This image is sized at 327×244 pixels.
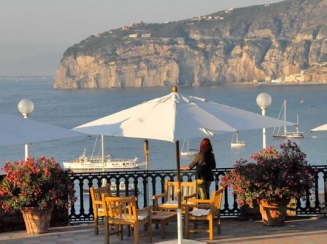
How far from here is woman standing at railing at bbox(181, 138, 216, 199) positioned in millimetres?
10781

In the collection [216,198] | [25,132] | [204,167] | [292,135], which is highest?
[292,135]

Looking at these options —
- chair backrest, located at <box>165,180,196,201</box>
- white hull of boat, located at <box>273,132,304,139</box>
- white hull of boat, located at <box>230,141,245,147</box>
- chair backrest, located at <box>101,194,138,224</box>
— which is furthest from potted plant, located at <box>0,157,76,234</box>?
white hull of boat, located at <box>273,132,304,139</box>

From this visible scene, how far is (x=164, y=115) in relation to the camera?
340 inches

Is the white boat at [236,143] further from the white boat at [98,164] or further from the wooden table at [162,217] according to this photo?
the wooden table at [162,217]

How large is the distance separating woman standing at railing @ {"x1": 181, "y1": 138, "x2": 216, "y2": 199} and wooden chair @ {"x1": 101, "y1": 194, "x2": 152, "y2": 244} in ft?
4.72

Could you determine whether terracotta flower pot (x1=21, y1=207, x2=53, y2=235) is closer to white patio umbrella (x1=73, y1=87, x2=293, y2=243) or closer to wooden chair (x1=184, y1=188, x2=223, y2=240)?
white patio umbrella (x1=73, y1=87, x2=293, y2=243)

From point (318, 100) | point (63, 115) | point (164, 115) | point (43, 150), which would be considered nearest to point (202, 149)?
point (164, 115)

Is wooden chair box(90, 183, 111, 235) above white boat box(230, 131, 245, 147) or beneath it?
beneath

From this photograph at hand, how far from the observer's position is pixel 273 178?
1028cm

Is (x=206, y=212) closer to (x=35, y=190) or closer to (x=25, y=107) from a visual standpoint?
(x=35, y=190)

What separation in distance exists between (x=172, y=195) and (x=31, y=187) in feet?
7.27

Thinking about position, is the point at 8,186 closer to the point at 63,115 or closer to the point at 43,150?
the point at 43,150

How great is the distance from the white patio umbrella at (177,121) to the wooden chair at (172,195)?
1.00 metres

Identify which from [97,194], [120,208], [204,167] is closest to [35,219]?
[97,194]
